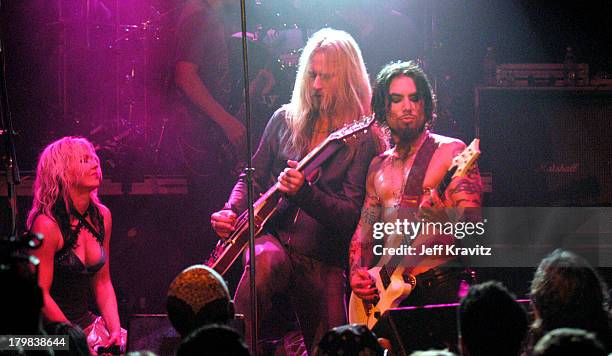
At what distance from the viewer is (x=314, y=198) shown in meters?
6.21

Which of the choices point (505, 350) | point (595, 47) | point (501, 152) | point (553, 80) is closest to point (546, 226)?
point (501, 152)

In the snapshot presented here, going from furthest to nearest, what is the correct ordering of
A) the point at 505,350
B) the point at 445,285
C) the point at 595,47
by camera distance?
the point at 595,47, the point at 445,285, the point at 505,350

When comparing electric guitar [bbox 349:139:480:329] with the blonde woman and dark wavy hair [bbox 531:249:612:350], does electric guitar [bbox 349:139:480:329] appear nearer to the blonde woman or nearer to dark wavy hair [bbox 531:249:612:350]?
the blonde woman

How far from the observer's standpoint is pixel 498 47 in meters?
6.45

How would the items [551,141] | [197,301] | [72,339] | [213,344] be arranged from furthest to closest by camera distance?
[551,141] → [72,339] → [197,301] → [213,344]

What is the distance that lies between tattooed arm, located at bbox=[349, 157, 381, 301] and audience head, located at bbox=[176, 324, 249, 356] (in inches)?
148

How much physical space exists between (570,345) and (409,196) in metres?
3.90

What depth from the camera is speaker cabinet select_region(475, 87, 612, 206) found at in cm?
632

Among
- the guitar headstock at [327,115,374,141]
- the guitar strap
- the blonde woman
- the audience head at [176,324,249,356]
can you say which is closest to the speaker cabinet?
the guitar strap

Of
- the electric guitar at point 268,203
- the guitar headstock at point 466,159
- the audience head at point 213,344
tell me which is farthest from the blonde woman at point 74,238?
the audience head at point 213,344

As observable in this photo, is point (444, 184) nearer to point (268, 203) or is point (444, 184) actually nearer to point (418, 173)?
point (418, 173)

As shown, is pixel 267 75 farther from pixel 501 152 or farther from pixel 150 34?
→ pixel 501 152

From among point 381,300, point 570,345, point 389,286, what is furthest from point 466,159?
point 570,345

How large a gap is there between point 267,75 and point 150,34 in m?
0.92
